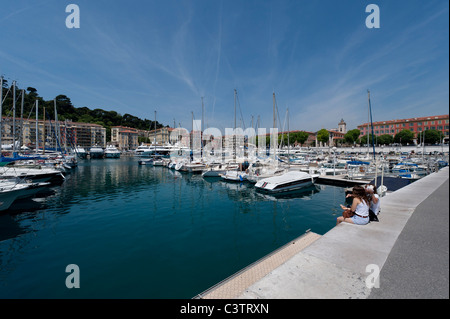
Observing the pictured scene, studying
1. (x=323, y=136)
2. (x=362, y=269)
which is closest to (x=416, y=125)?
(x=323, y=136)

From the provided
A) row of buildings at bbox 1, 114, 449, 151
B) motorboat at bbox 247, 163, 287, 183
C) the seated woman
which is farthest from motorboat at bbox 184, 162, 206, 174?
row of buildings at bbox 1, 114, 449, 151

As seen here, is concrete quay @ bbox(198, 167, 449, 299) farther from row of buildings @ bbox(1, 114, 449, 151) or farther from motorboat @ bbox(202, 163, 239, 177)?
row of buildings @ bbox(1, 114, 449, 151)

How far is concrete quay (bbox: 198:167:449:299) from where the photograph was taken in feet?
9.95

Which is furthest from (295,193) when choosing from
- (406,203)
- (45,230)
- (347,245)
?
(45,230)

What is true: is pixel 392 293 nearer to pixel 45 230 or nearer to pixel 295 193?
pixel 45 230

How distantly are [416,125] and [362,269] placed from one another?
14117 centimetres

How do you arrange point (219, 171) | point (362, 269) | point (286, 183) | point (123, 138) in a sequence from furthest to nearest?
point (123, 138) < point (219, 171) < point (286, 183) < point (362, 269)

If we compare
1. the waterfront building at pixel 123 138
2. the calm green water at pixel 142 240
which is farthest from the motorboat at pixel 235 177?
the waterfront building at pixel 123 138

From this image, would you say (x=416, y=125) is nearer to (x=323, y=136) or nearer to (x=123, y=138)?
(x=323, y=136)

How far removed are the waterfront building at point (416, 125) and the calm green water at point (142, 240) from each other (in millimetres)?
116770

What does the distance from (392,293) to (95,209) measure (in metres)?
15.7

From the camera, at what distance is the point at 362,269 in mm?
3684

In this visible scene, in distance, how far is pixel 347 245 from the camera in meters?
4.75

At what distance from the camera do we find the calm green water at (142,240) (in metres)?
5.64
